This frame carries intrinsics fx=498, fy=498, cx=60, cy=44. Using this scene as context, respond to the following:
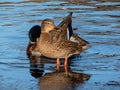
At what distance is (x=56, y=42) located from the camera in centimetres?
914

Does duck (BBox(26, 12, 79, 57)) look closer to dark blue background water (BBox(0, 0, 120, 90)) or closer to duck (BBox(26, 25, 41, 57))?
duck (BBox(26, 25, 41, 57))

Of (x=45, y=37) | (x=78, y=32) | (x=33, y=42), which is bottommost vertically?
(x=78, y=32)

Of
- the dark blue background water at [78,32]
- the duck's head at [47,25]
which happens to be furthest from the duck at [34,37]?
the duck's head at [47,25]

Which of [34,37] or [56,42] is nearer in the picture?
[56,42]

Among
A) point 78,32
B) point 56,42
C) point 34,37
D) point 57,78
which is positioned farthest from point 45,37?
point 78,32

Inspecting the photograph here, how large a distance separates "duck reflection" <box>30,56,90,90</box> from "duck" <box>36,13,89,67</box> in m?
0.30

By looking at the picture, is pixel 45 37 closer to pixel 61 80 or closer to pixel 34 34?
pixel 61 80

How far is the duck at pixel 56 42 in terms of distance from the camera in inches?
355

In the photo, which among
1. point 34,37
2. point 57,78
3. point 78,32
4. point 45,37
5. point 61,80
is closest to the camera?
point 61,80

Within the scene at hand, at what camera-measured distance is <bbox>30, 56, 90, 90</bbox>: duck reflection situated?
757 cm

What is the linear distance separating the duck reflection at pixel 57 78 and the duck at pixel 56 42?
30 centimetres

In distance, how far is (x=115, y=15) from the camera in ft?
49.6

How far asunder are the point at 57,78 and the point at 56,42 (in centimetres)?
110

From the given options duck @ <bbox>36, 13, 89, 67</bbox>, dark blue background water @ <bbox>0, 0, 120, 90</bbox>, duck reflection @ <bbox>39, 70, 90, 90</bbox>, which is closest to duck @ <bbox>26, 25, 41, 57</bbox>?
dark blue background water @ <bbox>0, 0, 120, 90</bbox>
